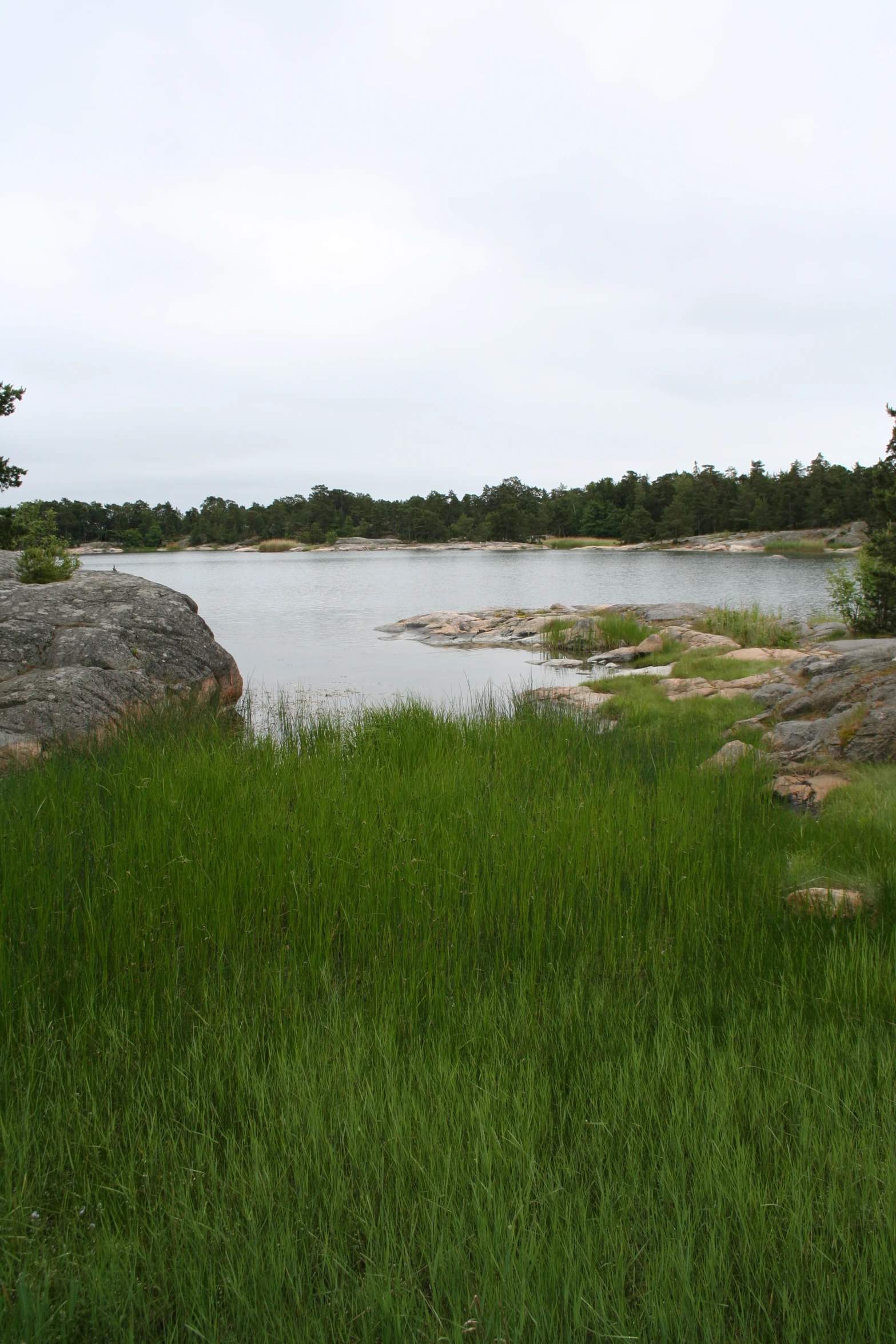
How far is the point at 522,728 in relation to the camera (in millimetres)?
6605

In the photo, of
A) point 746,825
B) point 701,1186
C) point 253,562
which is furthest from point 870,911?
point 253,562

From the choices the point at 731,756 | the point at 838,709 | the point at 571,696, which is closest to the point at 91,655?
the point at 571,696

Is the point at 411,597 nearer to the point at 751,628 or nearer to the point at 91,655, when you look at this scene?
the point at 751,628

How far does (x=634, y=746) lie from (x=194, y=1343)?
17.0 feet

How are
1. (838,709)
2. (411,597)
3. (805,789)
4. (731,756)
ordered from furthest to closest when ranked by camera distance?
(411,597) → (838,709) → (731,756) → (805,789)

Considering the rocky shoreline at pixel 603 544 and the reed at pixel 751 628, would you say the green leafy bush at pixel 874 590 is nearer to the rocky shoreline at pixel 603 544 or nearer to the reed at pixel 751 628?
the reed at pixel 751 628

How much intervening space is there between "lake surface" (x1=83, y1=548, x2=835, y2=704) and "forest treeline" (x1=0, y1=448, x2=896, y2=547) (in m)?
16.4

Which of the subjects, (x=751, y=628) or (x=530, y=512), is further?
(x=530, y=512)

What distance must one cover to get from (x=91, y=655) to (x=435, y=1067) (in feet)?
20.6

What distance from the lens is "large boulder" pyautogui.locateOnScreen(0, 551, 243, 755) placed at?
6.52 meters

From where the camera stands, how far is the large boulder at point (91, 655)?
652 centimetres

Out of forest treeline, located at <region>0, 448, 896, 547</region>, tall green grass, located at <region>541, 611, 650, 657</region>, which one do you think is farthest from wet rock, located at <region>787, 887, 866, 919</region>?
forest treeline, located at <region>0, 448, 896, 547</region>

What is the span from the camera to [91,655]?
24.6 ft

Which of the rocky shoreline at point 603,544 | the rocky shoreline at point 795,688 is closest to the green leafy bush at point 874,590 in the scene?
the rocky shoreline at point 795,688
